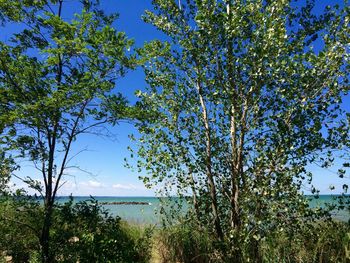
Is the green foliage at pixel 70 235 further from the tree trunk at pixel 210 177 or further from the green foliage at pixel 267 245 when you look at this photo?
the tree trunk at pixel 210 177

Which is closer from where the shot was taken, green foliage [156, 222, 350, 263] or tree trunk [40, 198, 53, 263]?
green foliage [156, 222, 350, 263]

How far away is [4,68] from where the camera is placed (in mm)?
7754

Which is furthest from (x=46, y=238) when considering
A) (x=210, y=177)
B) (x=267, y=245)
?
(x=267, y=245)

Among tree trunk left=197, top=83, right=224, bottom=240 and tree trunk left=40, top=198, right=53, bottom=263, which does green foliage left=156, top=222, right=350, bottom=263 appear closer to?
tree trunk left=197, top=83, right=224, bottom=240

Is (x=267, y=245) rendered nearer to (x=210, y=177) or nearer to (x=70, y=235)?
(x=210, y=177)

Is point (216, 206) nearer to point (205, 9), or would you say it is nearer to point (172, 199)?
point (172, 199)

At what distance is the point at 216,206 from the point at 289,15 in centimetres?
543

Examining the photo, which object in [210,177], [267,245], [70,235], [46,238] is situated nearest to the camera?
[267,245]

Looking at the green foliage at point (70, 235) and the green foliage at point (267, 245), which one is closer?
the green foliage at point (267, 245)

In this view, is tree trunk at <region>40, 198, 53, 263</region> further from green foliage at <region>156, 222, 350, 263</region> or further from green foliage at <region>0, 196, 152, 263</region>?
green foliage at <region>156, 222, 350, 263</region>

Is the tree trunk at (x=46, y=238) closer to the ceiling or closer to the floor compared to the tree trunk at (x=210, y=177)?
closer to the floor

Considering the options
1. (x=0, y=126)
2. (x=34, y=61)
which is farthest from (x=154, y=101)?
(x=0, y=126)

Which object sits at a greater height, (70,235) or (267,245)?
(70,235)

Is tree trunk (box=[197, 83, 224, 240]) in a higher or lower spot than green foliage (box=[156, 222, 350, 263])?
higher
